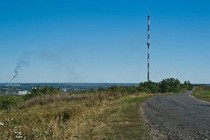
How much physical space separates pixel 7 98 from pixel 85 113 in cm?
2935

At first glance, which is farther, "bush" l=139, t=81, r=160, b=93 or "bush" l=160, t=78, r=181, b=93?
"bush" l=160, t=78, r=181, b=93

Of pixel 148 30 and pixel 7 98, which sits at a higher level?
pixel 148 30

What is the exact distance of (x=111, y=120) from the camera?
945 inches

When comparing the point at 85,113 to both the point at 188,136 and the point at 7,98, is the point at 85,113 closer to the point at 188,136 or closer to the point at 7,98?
the point at 188,136

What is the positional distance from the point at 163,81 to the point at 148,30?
113ft

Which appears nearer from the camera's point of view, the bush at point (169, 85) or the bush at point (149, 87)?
the bush at point (149, 87)

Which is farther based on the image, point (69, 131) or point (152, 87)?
point (152, 87)

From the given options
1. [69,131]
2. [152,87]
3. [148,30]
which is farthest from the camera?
[152,87]

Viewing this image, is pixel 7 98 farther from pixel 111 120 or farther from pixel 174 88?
pixel 174 88

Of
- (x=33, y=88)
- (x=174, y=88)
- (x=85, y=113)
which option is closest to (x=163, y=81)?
(x=174, y=88)

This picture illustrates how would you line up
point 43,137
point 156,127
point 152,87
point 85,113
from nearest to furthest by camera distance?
point 43,137 < point 156,127 < point 85,113 < point 152,87

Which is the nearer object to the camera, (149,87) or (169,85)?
(149,87)

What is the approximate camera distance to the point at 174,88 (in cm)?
10619

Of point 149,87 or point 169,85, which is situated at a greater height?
point 169,85
